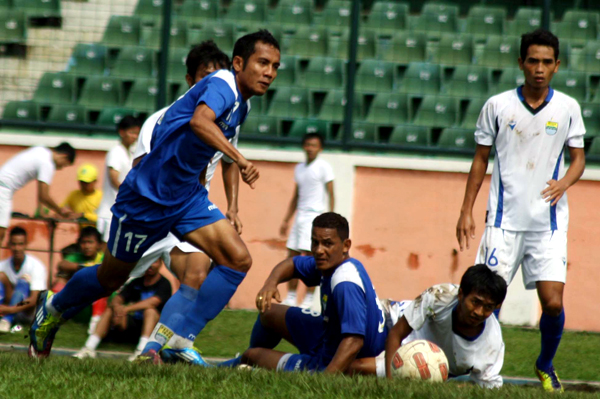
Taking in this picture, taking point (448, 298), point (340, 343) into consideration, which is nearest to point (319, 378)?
point (340, 343)

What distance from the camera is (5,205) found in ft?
26.4

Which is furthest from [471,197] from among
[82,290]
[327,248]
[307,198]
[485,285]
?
[307,198]

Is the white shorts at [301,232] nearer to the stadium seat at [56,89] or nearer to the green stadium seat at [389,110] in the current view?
the green stadium seat at [389,110]

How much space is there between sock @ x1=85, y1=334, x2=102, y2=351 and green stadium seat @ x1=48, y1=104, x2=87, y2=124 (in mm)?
4673

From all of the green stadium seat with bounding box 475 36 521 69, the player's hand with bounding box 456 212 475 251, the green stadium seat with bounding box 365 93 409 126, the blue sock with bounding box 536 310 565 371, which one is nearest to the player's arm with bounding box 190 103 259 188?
the player's hand with bounding box 456 212 475 251

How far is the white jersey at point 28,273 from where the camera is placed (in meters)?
7.62

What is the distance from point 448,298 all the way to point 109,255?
2050 mm

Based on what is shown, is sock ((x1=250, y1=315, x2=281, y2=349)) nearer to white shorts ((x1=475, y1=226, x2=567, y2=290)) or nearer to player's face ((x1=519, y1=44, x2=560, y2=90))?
white shorts ((x1=475, y1=226, x2=567, y2=290))

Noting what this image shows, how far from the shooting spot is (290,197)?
32.6ft

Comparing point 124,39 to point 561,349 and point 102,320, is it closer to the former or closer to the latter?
point 102,320

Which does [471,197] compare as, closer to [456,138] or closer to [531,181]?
A: [531,181]

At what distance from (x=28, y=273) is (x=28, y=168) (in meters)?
1.09

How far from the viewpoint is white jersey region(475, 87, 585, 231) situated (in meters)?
5.42

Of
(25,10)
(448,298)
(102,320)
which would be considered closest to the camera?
(448,298)
